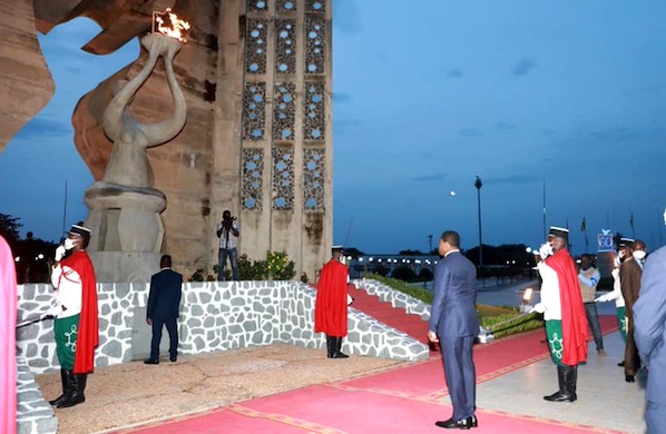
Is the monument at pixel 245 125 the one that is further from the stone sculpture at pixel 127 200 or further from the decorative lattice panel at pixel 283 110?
the stone sculpture at pixel 127 200

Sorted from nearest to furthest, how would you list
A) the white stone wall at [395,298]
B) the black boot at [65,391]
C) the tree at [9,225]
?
1. the black boot at [65,391]
2. the white stone wall at [395,298]
3. the tree at [9,225]

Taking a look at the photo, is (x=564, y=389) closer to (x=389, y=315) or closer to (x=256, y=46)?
(x=389, y=315)

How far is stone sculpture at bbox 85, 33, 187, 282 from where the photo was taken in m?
9.10

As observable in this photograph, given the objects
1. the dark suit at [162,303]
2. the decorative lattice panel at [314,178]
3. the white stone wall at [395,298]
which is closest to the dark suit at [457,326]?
the dark suit at [162,303]

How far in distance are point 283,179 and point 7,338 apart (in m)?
11.4

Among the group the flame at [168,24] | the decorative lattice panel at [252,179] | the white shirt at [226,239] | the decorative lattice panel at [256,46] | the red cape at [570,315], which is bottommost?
the red cape at [570,315]

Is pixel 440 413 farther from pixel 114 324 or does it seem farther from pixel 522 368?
pixel 114 324

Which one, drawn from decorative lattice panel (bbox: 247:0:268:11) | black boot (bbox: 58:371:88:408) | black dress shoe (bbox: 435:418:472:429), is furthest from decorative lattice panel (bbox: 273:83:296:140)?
black dress shoe (bbox: 435:418:472:429)

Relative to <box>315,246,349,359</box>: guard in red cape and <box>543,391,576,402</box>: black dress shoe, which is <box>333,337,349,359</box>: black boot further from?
<box>543,391,576,402</box>: black dress shoe

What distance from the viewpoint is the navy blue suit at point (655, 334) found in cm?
239

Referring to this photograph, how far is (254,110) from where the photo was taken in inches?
520

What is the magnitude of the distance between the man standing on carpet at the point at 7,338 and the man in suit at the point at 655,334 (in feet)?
8.78

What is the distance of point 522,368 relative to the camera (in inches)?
305

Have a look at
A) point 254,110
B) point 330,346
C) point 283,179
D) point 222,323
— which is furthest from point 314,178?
point 330,346
